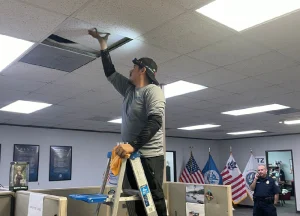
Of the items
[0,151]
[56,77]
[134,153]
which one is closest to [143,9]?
[134,153]

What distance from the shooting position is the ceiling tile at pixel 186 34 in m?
2.46

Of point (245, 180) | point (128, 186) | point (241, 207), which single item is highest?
point (128, 186)

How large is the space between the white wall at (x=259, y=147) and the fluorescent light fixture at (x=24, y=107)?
8.16m

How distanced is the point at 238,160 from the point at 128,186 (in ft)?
34.9

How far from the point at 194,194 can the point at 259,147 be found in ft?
30.3

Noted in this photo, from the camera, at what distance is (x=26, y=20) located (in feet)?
8.00

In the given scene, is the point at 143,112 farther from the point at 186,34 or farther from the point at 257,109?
the point at 257,109

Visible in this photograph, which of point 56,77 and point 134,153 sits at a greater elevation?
point 56,77

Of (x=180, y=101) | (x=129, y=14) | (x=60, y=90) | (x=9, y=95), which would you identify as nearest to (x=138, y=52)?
(x=129, y=14)

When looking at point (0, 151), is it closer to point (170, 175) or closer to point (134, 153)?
point (170, 175)

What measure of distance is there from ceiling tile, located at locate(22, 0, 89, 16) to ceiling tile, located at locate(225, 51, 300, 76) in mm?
1947

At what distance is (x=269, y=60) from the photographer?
332cm

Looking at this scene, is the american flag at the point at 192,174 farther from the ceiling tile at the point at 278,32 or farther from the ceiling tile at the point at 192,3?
the ceiling tile at the point at 192,3

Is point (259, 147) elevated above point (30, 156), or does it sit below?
above
